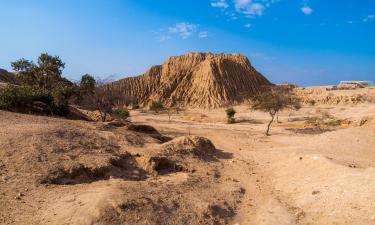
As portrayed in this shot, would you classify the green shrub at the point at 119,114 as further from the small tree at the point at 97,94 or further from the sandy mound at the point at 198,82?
the sandy mound at the point at 198,82

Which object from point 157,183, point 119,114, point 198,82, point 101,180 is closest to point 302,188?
point 157,183

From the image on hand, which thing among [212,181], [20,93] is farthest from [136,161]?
[20,93]

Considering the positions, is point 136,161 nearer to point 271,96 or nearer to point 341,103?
point 271,96

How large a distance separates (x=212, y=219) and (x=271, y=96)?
20817 millimetres

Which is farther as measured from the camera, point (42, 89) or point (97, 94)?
point (97, 94)

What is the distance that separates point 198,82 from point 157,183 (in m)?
56.9

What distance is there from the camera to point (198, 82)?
65500mm

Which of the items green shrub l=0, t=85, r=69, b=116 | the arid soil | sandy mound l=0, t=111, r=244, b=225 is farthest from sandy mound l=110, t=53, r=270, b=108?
sandy mound l=0, t=111, r=244, b=225

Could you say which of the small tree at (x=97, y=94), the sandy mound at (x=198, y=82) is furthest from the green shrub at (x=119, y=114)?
the sandy mound at (x=198, y=82)

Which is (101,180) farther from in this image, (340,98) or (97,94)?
(340,98)

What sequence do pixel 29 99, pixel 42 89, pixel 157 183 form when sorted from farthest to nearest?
pixel 42 89 → pixel 29 99 → pixel 157 183

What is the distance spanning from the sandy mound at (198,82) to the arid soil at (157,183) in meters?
46.2

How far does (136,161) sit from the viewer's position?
10672mm

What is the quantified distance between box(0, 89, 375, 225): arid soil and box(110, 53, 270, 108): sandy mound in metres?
46.2
